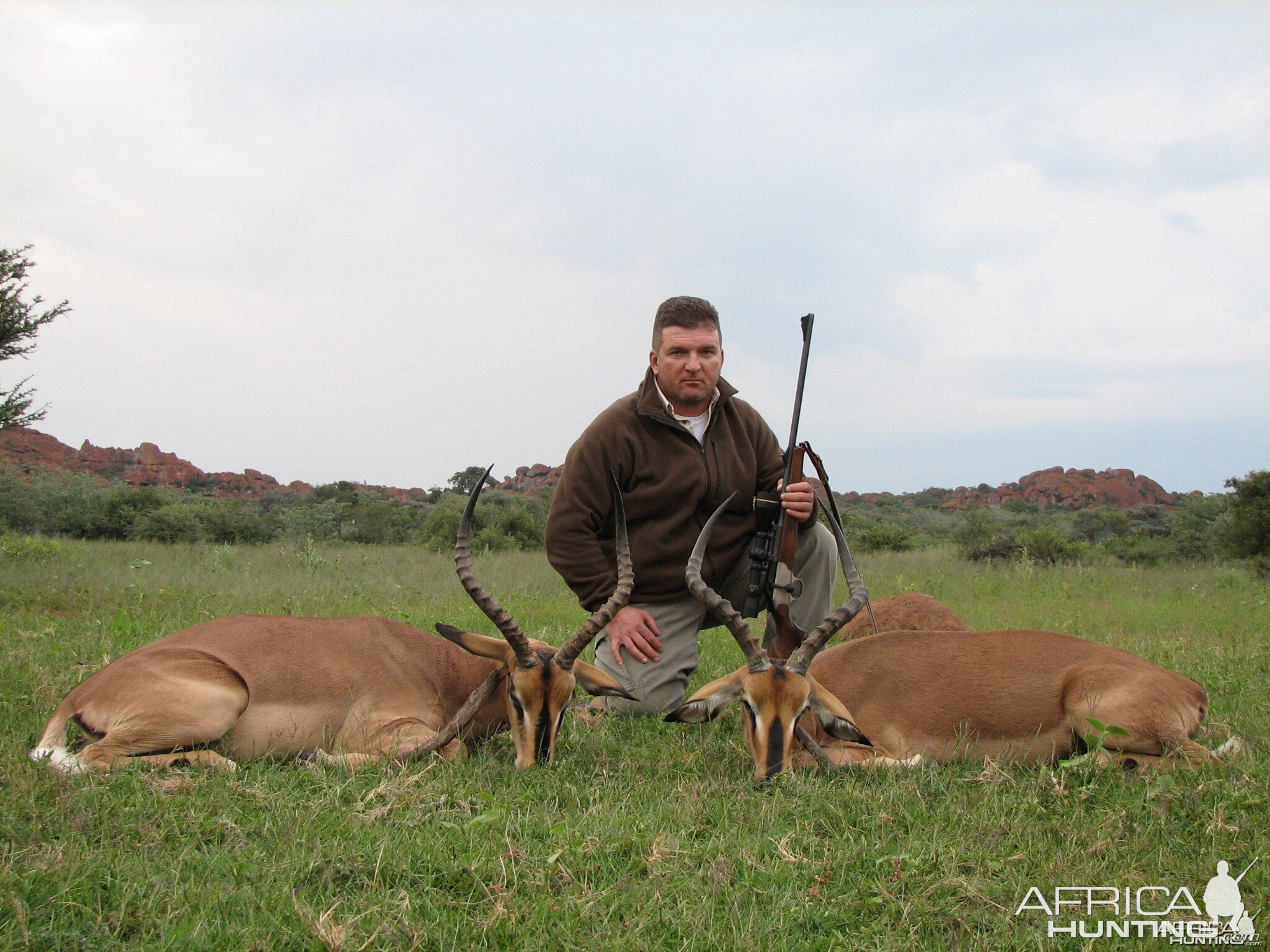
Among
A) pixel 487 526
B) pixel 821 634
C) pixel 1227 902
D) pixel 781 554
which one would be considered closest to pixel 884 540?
pixel 487 526

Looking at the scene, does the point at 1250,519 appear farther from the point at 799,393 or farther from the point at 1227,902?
the point at 1227,902

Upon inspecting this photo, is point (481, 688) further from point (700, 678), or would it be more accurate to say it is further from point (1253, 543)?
point (1253, 543)

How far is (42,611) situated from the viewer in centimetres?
1027

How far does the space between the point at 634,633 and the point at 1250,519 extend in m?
16.9

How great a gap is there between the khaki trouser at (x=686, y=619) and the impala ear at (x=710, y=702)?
1.44 meters

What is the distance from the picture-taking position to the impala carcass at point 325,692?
4762 millimetres

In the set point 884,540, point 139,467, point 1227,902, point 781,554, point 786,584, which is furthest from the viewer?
point 139,467

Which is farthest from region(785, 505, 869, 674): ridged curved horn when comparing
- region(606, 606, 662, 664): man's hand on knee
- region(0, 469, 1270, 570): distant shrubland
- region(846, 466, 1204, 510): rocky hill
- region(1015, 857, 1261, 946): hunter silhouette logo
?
region(846, 466, 1204, 510): rocky hill

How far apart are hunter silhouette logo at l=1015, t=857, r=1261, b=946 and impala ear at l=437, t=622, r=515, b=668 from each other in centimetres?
303

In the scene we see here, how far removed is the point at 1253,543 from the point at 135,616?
18680 millimetres

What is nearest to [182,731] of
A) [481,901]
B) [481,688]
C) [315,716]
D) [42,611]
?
[315,716]

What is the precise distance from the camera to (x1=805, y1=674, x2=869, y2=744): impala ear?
16.6 feet

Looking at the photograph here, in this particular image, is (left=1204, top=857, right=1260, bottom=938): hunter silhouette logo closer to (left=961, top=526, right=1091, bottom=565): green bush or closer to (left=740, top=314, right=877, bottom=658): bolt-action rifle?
(left=740, top=314, right=877, bottom=658): bolt-action rifle

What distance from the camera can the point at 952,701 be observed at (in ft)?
17.5
